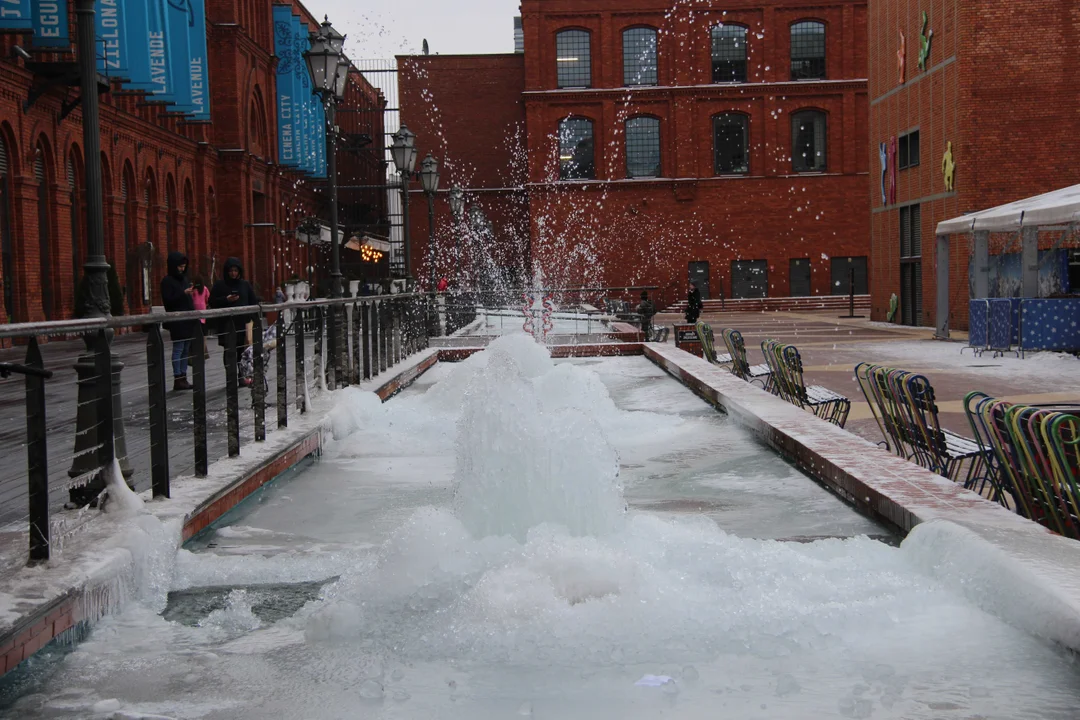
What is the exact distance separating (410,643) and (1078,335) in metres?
18.5

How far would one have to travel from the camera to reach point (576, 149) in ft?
177

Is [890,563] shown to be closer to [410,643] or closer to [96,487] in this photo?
[410,643]

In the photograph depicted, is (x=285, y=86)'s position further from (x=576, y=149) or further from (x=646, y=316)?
(x=646, y=316)

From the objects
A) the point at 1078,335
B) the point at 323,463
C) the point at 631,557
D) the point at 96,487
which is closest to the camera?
the point at 631,557

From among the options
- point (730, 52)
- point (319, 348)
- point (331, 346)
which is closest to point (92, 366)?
point (319, 348)

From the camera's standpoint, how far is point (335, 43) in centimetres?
1695

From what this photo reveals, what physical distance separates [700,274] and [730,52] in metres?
10.0

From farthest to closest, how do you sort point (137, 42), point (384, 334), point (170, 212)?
point (170, 212) → point (137, 42) → point (384, 334)

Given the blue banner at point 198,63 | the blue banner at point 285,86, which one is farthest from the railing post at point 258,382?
the blue banner at point 285,86

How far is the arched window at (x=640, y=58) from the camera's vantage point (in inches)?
2111

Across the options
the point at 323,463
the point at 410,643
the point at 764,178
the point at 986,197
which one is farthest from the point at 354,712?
the point at 764,178

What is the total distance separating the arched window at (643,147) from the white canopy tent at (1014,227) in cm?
→ 2866

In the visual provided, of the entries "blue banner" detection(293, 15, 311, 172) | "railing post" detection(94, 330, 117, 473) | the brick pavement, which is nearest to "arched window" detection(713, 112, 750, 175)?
"blue banner" detection(293, 15, 311, 172)

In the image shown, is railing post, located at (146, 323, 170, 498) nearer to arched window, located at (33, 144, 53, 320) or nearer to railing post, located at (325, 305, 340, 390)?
railing post, located at (325, 305, 340, 390)
